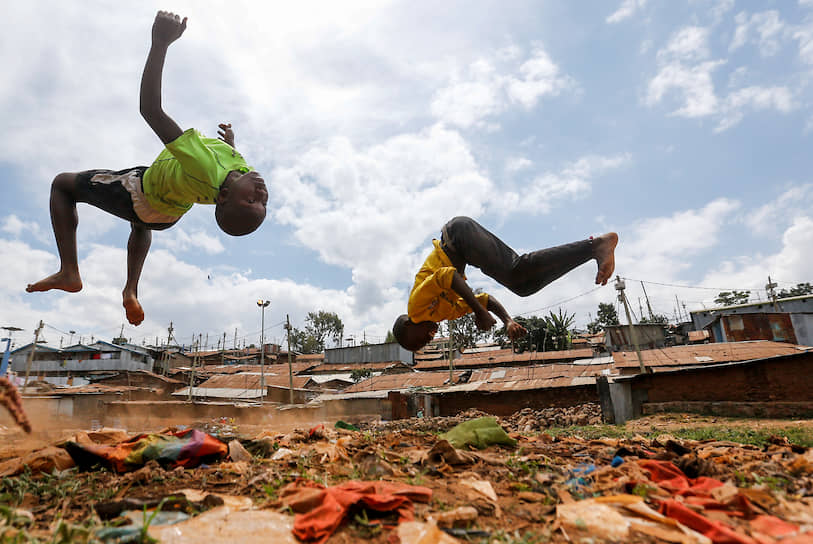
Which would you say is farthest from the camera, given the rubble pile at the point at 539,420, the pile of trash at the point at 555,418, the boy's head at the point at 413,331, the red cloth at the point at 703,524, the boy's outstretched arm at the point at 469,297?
the pile of trash at the point at 555,418

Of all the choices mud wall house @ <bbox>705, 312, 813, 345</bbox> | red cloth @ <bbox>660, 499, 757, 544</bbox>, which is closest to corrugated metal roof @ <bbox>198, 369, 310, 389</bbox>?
mud wall house @ <bbox>705, 312, 813, 345</bbox>

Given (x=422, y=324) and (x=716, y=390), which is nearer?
(x=422, y=324)

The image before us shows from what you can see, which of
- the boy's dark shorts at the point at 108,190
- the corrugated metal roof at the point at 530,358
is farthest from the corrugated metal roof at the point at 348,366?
the boy's dark shorts at the point at 108,190

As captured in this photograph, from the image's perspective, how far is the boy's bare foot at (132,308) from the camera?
12.9 feet

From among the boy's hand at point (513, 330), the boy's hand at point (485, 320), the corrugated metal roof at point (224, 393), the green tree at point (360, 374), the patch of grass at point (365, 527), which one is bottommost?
the corrugated metal roof at point (224, 393)

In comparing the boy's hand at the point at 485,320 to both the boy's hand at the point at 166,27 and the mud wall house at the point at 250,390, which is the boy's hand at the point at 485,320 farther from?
the mud wall house at the point at 250,390

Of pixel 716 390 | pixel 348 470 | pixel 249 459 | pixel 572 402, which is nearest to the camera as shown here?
pixel 348 470

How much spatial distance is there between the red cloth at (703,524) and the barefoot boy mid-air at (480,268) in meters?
2.03

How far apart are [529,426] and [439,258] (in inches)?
363

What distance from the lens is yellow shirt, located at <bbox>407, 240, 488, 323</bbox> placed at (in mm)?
4281

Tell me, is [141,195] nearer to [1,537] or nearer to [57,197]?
[57,197]

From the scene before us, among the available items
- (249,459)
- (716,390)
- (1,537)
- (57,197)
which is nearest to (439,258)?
(249,459)

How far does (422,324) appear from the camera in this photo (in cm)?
Answer: 473

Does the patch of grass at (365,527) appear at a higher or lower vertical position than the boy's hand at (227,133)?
lower
